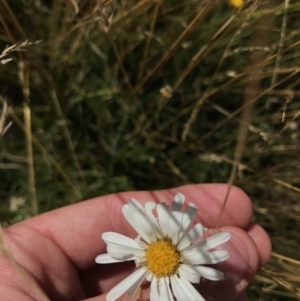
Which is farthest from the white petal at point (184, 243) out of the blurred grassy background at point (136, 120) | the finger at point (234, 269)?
the blurred grassy background at point (136, 120)

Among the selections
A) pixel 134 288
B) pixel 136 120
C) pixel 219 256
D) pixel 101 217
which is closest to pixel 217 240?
pixel 219 256

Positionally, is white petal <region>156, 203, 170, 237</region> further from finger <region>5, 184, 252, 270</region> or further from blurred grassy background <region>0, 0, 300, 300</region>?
blurred grassy background <region>0, 0, 300, 300</region>

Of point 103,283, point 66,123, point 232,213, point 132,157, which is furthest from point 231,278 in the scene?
point 66,123

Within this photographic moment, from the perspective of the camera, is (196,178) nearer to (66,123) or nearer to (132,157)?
(132,157)

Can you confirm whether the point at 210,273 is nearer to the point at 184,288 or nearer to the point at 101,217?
the point at 184,288

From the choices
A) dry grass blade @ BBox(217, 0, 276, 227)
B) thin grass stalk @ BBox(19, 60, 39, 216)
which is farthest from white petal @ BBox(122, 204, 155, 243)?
thin grass stalk @ BBox(19, 60, 39, 216)

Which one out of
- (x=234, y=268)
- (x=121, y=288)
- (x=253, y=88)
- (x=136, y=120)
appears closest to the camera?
(x=253, y=88)
